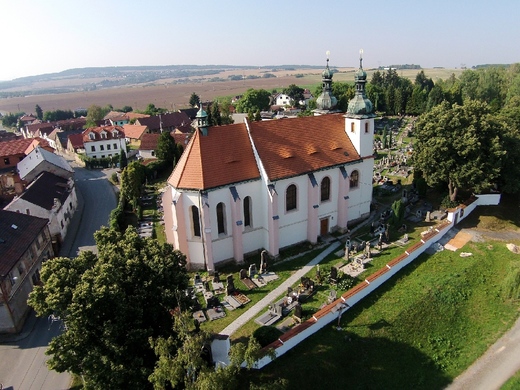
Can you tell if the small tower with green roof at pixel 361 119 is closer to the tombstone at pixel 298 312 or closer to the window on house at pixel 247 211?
the window on house at pixel 247 211

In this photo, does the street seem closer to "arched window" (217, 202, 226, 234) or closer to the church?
the church

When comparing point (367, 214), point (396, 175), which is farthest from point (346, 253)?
point (396, 175)

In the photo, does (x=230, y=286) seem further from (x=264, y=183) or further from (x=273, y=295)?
(x=264, y=183)

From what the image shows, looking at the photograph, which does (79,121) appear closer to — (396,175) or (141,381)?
(396,175)

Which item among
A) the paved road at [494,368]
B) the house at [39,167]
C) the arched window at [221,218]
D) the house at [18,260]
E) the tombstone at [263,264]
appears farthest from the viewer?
the house at [39,167]

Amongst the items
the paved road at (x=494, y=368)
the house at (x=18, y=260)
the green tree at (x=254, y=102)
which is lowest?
the paved road at (x=494, y=368)

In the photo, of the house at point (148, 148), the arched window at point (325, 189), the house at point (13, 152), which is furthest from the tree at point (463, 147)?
the house at point (13, 152)
